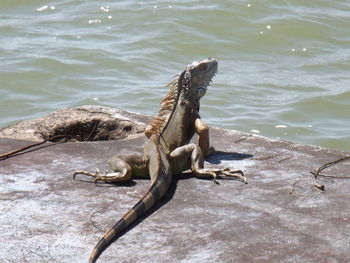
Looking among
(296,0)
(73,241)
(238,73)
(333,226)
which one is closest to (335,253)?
(333,226)

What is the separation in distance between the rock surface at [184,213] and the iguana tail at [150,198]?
0.04 meters

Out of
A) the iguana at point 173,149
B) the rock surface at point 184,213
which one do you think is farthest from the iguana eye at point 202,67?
the rock surface at point 184,213

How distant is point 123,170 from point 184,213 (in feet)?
2.21

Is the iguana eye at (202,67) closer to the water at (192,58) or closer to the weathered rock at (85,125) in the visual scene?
the weathered rock at (85,125)

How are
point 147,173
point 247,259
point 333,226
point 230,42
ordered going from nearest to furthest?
point 247,259 < point 333,226 < point 147,173 < point 230,42

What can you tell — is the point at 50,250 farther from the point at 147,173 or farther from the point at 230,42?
the point at 230,42

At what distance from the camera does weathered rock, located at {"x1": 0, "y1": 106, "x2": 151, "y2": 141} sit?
6.68 meters

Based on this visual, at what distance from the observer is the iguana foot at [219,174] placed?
17.1ft

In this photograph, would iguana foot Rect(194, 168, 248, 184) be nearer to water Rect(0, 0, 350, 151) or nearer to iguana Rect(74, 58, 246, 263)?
iguana Rect(74, 58, 246, 263)

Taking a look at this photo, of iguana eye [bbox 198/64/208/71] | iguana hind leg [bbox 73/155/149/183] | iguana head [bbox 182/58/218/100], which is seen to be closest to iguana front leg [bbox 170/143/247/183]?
iguana hind leg [bbox 73/155/149/183]

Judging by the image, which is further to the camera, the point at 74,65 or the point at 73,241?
the point at 74,65

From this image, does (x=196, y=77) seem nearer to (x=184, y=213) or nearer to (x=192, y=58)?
(x=184, y=213)

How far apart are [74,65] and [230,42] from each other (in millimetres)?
2776

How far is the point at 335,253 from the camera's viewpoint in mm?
4051
